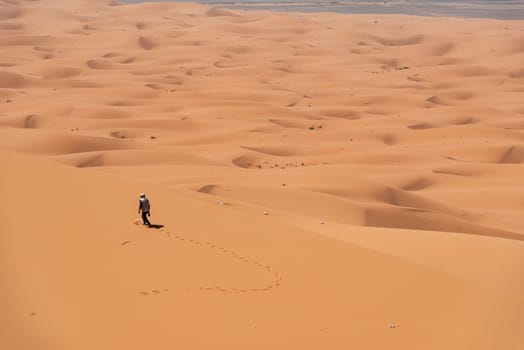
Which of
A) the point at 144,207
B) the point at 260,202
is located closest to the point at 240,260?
the point at 144,207

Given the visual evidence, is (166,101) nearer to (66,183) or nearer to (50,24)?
(66,183)

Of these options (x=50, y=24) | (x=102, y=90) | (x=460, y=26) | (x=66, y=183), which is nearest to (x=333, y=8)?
(x=460, y=26)

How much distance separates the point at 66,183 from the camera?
32.8 ft

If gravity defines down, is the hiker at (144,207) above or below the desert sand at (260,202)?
above

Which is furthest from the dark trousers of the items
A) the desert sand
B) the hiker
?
the desert sand

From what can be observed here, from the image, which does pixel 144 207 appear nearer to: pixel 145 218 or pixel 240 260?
pixel 145 218

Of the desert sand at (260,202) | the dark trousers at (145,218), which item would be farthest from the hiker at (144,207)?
the desert sand at (260,202)

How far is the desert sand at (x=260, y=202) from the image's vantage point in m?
6.42

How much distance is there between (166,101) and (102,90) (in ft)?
12.6

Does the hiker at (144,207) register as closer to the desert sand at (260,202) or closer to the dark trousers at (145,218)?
the dark trousers at (145,218)

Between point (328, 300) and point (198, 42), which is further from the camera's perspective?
point (198, 42)

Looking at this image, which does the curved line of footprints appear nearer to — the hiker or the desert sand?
the desert sand

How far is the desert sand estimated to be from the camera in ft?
21.1

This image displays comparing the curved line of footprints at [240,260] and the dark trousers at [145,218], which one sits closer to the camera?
the curved line of footprints at [240,260]
